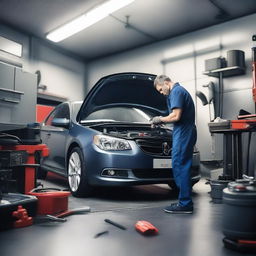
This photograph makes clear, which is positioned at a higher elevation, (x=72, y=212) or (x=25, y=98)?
(x=25, y=98)

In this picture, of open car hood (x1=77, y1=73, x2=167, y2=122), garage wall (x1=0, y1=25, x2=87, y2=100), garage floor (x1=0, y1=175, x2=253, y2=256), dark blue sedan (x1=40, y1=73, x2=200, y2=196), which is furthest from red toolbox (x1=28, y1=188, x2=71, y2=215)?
garage wall (x1=0, y1=25, x2=87, y2=100)

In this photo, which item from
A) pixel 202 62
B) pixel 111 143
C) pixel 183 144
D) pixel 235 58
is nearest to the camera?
pixel 183 144

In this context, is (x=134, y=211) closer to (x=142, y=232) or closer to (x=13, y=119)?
(x=142, y=232)

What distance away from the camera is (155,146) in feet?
11.4

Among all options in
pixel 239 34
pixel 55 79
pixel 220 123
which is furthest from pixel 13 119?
pixel 239 34

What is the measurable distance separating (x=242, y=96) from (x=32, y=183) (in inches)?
171

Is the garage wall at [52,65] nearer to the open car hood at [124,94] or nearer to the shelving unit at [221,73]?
the open car hood at [124,94]

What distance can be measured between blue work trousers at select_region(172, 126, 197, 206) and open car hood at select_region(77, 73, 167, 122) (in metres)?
1.11

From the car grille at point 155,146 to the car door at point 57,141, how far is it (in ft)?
3.61

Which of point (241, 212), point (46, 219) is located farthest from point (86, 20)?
point (241, 212)

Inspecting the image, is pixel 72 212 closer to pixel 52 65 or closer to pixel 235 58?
pixel 235 58

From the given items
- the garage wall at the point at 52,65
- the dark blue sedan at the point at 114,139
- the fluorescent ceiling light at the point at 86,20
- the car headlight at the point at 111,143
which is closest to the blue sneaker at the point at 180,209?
the dark blue sedan at the point at 114,139

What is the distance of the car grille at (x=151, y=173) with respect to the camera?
3314 mm

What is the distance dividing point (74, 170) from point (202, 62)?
4.01m
